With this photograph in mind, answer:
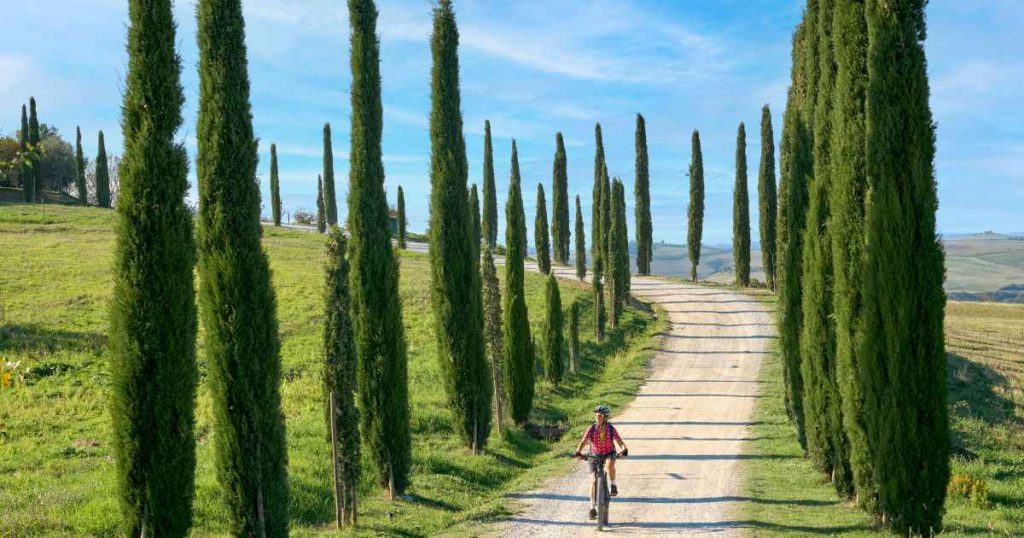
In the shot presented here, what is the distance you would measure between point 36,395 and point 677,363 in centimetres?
2497

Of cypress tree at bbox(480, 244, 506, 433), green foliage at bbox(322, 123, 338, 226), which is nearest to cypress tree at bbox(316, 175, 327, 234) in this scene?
green foliage at bbox(322, 123, 338, 226)

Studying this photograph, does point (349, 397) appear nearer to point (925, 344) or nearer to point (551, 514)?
point (551, 514)

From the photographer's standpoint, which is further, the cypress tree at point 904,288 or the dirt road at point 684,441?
the dirt road at point 684,441

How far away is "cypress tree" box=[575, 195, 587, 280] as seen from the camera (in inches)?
2227

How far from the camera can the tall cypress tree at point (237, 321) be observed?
1166cm

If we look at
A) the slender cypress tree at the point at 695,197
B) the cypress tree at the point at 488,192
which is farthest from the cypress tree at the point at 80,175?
the slender cypress tree at the point at 695,197

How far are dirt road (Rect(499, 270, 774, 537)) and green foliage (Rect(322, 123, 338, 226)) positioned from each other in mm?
44498

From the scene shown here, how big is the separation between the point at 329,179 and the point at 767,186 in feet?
151

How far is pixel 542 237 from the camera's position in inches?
2211

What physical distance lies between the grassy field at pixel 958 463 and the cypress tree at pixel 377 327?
23.9 feet

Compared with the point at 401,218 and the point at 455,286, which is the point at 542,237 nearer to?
the point at 401,218

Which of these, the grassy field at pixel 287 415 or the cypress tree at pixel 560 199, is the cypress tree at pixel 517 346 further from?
the cypress tree at pixel 560 199

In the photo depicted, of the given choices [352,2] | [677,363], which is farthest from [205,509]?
[677,363]

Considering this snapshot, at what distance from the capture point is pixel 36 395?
24.0 m
